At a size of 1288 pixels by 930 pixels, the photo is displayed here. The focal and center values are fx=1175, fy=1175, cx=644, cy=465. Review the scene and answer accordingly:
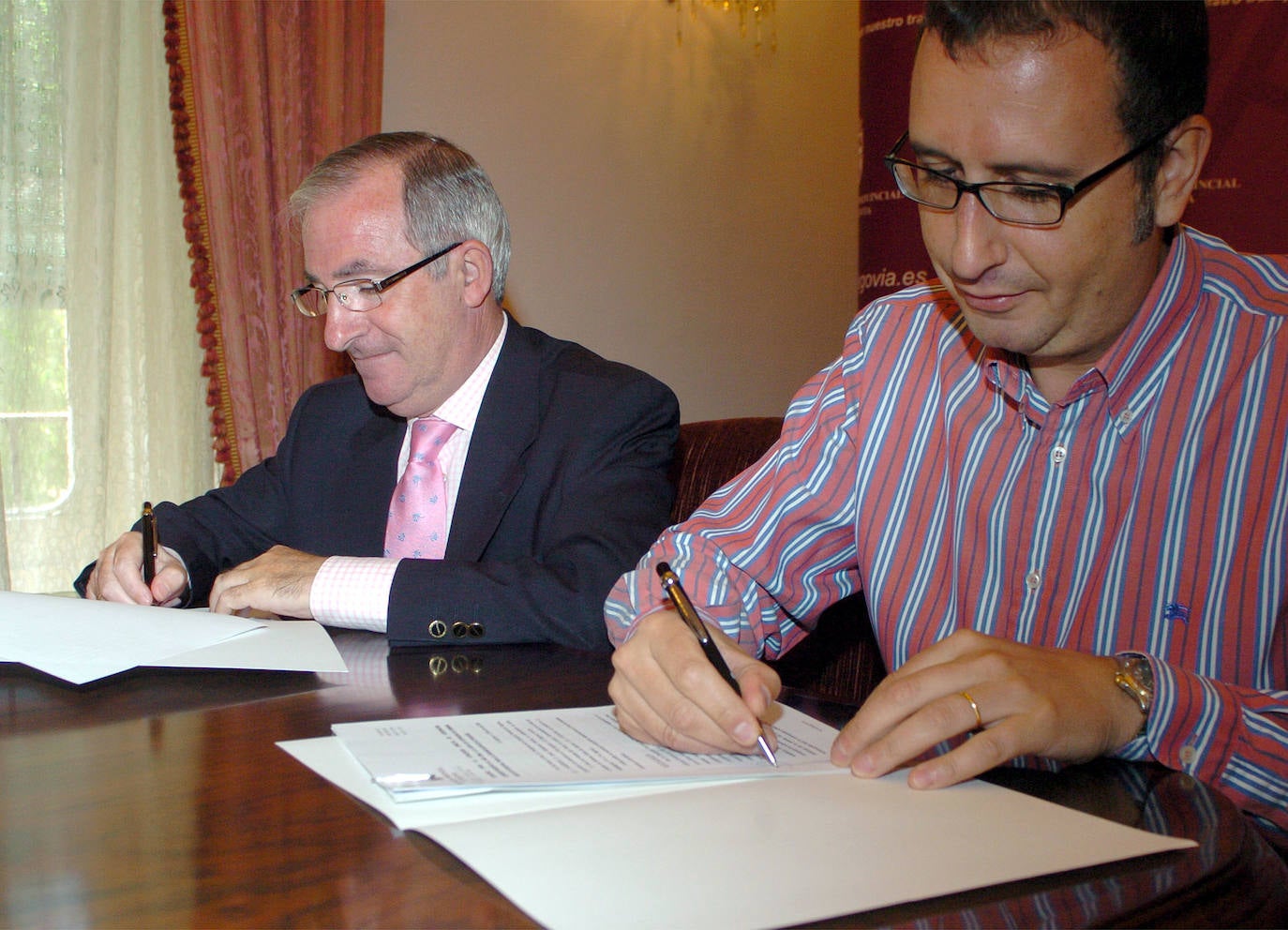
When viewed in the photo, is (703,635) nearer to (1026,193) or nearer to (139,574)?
(1026,193)

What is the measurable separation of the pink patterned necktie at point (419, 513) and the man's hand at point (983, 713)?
121 cm

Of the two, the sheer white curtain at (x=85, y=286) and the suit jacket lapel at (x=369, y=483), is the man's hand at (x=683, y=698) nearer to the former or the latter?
the suit jacket lapel at (x=369, y=483)

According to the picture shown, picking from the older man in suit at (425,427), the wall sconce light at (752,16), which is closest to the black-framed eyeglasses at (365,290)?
the older man in suit at (425,427)

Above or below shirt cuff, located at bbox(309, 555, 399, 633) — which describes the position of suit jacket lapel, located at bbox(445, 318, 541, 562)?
above

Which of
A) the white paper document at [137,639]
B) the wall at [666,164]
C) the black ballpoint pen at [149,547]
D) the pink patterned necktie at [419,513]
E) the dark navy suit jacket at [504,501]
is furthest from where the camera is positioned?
the wall at [666,164]

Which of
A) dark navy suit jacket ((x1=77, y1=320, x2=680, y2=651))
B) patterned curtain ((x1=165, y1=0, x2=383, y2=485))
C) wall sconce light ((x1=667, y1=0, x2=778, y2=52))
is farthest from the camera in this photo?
wall sconce light ((x1=667, y1=0, x2=778, y2=52))

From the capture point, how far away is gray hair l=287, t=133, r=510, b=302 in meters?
2.03

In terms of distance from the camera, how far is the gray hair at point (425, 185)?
203 cm

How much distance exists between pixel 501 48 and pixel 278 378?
135 cm

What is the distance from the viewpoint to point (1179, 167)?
1145 millimetres

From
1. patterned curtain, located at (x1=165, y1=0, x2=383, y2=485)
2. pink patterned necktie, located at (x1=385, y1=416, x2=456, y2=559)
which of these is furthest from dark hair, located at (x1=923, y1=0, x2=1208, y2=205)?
patterned curtain, located at (x1=165, y1=0, x2=383, y2=485)

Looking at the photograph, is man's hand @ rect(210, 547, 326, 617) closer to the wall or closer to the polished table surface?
the polished table surface

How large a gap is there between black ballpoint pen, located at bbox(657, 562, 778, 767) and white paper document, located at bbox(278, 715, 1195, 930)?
2.2 inches

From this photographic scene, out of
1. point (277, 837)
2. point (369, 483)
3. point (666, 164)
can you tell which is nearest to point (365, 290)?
point (369, 483)
